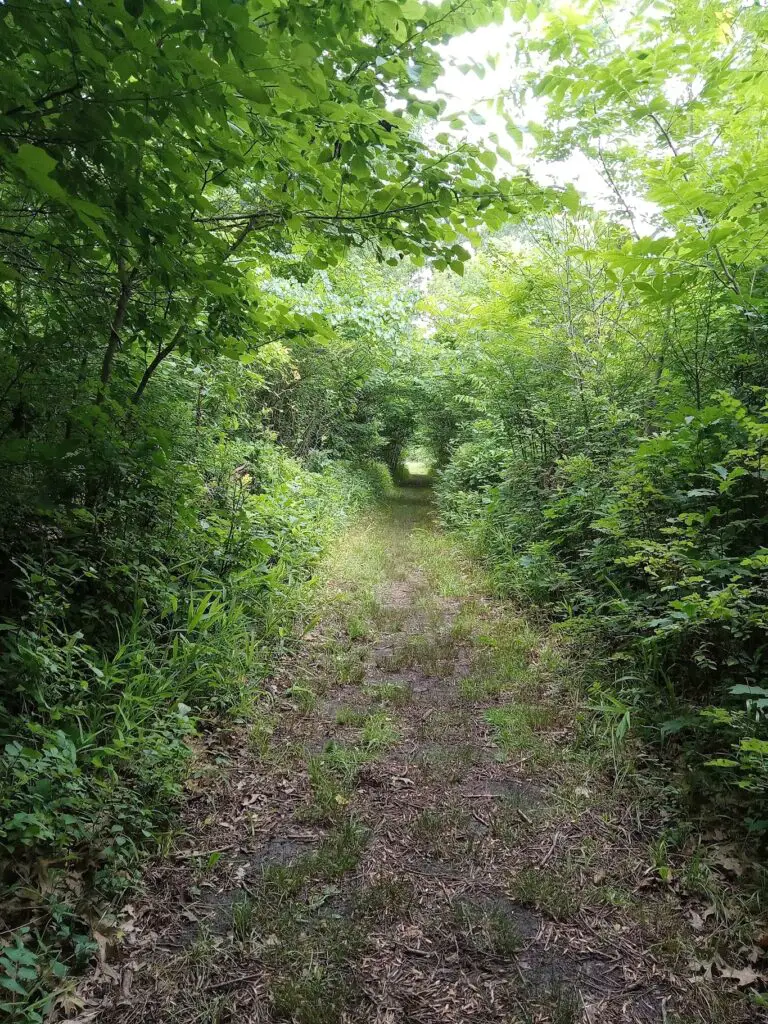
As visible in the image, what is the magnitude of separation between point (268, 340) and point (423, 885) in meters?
3.89

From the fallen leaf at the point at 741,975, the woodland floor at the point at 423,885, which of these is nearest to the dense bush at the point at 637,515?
the woodland floor at the point at 423,885

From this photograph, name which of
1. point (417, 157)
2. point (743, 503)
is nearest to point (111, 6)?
point (417, 157)

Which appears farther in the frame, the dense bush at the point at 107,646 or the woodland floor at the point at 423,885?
the dense bush at the point at 107,646

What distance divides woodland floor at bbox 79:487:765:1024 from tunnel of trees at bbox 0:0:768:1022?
1.04 feet

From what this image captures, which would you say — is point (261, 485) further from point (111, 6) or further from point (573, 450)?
point (111, 6)

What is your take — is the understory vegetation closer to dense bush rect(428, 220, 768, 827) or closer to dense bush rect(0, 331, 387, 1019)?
dense bush rect(428, 220, 768, 827)

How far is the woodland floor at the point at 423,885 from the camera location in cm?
209

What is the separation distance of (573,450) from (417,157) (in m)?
4.70

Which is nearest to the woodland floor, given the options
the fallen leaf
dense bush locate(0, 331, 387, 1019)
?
the fallen leaf

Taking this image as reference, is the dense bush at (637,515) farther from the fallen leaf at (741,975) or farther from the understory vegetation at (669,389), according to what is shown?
the fallen leaf at (741,975)

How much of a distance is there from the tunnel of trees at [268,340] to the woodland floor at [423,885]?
1.04 feet

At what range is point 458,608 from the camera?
6492mm

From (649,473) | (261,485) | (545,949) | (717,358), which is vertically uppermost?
(717,358)

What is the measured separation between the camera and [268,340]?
417 centimetres
